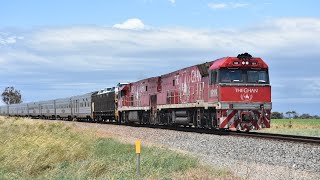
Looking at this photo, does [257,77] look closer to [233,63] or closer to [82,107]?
[233,63]

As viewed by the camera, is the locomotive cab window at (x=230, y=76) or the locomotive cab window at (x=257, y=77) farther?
the locomotive cab window at (x=257, y=77)

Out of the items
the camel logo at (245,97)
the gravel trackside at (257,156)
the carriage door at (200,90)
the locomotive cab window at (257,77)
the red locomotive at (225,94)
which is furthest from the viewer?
the carriage door at (200,90)

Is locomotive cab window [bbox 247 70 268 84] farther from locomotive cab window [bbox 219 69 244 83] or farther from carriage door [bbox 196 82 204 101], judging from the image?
carriage door [bbox 196 82 204 101]

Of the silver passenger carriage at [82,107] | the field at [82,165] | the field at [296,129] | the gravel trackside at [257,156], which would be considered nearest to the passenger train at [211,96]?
the gravel trackside at [257,156]

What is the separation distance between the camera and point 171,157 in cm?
1280

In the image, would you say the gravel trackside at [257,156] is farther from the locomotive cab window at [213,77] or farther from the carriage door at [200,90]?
the carriage door at [200,90]

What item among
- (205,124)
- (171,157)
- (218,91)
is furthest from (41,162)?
(205,124)

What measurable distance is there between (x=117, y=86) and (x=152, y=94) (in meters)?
11.2

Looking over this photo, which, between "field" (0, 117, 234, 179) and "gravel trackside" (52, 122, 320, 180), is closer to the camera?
"field" (0, 117, 234, 179)

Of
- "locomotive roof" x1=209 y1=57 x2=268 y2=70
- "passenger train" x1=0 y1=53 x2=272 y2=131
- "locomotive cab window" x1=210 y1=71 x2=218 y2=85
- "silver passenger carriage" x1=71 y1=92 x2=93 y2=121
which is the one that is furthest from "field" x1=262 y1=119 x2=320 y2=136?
"silver passenger carriage" x1=71 y1=92 x2=93 y2=121

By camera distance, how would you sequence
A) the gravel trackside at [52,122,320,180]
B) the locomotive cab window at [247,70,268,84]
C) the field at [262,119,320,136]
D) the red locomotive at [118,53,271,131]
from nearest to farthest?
the gravel trackside at [52,122,320,180] < the red locomotive at [118,53,271,131] < the locomotive cab window at [247,70,268,84] < the field at [262,119,320,136]

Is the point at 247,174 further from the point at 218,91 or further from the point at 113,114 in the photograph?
the point at 113,114

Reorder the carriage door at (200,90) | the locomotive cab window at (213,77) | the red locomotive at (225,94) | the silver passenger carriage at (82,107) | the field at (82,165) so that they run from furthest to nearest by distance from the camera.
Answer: the silver passenger carriage at (82,107)
the carriage door at (200,90)
the locomotive cab window at (213,77)
the red locomotive at (225,94)
the field at (82,165)

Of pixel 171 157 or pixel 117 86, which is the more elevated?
pixel 117 86
